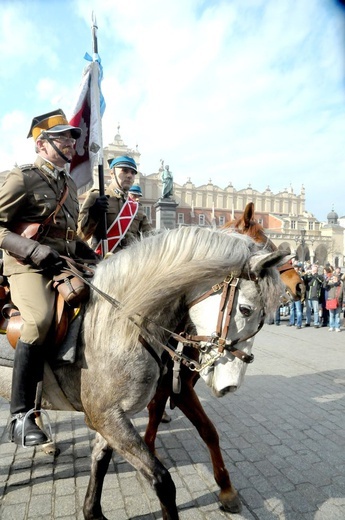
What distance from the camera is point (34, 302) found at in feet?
8.25

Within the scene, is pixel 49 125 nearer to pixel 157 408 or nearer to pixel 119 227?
pixel 119 227

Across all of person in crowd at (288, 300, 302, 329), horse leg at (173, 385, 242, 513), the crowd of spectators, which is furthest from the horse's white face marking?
person in crowd at (288, 300, 302, 329)

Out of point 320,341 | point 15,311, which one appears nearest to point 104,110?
point 15,311

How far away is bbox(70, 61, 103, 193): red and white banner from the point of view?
434cm

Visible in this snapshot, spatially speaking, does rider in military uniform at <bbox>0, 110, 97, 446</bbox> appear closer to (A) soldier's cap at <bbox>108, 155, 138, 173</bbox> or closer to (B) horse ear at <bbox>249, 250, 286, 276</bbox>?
(B) horse ear at <bbox>249, 250, 286, 276</bbox>

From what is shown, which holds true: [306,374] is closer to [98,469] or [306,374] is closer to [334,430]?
[334,430]

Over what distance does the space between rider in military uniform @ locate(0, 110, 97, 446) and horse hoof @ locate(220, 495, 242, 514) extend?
150cm

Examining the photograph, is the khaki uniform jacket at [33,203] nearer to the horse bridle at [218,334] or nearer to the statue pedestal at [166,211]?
the horse bridle at [218,334]

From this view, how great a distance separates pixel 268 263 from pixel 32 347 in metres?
1.59

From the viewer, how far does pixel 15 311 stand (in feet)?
8.79

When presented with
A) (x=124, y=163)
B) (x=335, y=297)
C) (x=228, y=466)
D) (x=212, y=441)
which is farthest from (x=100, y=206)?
(x=335, y=297)

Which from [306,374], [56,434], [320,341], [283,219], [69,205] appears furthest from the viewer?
[283,219]

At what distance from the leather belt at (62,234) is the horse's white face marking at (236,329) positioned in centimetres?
124

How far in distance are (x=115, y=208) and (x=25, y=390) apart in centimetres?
268
